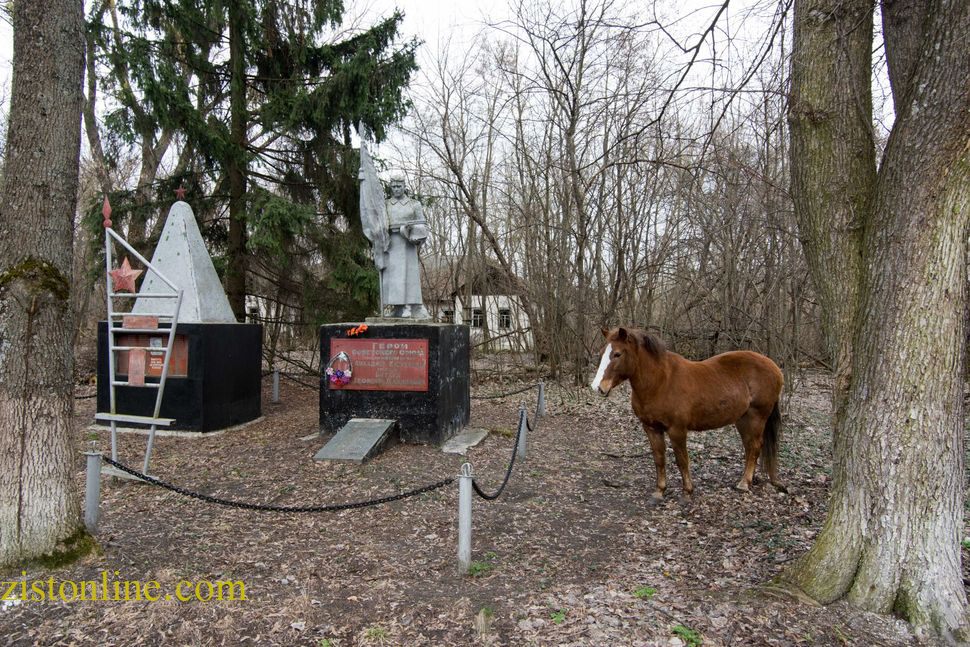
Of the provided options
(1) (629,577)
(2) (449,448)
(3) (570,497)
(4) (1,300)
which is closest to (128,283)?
(4) (1,300)

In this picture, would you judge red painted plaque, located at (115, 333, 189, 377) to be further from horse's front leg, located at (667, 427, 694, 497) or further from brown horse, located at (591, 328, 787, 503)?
horse's front leg, located at (667, 427, 694, 497)

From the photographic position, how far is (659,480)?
562 cm

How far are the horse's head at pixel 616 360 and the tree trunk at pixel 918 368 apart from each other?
6.89 ft

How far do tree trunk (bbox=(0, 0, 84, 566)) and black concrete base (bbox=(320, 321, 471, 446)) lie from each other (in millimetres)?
3970

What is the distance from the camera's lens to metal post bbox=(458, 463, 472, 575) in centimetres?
389

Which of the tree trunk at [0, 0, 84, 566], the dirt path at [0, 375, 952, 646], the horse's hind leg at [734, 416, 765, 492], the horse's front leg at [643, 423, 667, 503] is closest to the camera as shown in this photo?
the dirt path at [0, 375, 952, 646]

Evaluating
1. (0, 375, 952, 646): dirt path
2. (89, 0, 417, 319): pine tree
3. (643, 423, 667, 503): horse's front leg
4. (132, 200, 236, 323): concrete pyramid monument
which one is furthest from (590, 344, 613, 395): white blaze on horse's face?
(89, 0, 417, 319): pine tree

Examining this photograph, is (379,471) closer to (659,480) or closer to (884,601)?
(659,480)

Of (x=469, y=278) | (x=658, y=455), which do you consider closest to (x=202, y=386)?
(x=658, y=455)

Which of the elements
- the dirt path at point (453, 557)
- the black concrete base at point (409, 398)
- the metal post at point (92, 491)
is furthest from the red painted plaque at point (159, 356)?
the metal post at point (92, 491)

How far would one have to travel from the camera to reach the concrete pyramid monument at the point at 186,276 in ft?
28.4

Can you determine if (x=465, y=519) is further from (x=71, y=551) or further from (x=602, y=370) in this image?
(x=71, y=551)

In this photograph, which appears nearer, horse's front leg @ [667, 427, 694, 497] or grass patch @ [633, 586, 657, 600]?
grass patch @ [633, 586, 657, 600]

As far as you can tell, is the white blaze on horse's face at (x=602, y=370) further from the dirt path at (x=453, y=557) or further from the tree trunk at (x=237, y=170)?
the tree trunk at (x=237, y=170)
